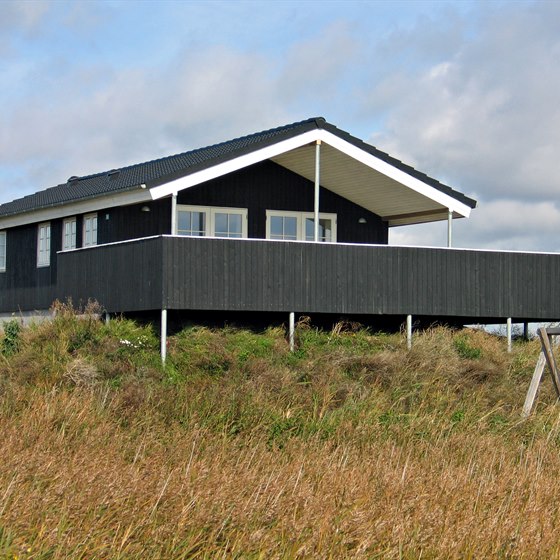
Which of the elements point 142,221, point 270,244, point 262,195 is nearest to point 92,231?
point 142,221

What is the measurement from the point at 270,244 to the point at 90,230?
228 inches

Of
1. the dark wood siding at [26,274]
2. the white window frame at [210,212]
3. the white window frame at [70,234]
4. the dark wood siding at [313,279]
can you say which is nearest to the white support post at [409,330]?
the dark wood siding at [313,279]

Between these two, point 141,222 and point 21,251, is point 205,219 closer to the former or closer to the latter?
point 141,222

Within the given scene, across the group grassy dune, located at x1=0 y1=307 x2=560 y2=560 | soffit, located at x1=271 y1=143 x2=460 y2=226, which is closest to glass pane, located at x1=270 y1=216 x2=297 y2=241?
soffit, located at x1=271 y1=143 x2=460 y2=226

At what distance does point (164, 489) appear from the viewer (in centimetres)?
1030

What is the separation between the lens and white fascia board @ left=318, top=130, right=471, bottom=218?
2484 centimetres

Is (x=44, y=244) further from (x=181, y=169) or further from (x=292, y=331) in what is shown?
(x=292, y=331)

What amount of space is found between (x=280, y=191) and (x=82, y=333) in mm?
6746

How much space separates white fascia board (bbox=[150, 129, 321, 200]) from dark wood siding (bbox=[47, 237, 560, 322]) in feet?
3.83

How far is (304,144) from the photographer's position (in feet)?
80.8

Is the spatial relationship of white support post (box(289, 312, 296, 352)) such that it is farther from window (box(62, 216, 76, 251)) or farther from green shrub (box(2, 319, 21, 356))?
window (box(62, 216, 76, 251))

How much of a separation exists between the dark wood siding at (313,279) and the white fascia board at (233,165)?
46.0 inches

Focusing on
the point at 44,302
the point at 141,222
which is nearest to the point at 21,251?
the point at 44,302

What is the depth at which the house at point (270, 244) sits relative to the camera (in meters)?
22.9
